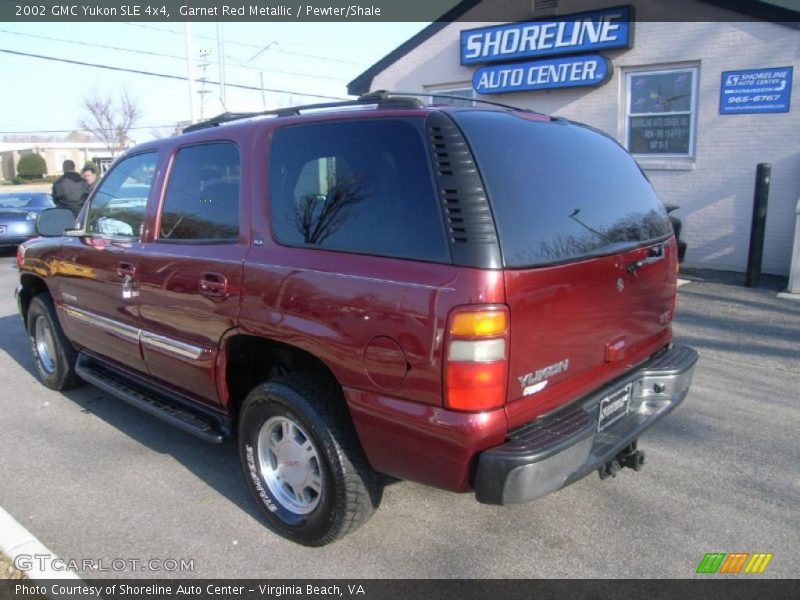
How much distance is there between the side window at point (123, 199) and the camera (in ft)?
13.4

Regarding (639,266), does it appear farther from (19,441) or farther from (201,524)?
(19,441)

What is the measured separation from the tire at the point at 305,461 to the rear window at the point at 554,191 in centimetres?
107

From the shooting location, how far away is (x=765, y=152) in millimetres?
9016

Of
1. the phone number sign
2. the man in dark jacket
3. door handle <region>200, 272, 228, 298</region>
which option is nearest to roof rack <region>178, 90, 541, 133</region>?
door handle <region>200, 272, 228, 298</region>

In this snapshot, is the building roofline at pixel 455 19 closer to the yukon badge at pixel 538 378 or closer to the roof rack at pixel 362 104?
the roof rack at pixel 362 104

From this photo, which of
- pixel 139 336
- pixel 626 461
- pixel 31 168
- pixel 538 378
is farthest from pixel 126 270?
pixel 31 168

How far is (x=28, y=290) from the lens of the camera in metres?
5.57

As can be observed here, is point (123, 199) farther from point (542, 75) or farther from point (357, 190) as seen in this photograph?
point (542, 75)

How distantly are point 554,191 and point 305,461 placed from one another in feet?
5.46

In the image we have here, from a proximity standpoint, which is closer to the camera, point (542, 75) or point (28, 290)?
point (28, 290)

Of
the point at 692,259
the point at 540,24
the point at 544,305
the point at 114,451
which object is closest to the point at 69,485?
the point at 114,451

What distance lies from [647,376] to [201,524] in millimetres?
2374

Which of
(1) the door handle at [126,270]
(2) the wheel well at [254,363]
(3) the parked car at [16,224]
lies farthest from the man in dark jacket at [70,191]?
(2) the wheel well at [254,363]

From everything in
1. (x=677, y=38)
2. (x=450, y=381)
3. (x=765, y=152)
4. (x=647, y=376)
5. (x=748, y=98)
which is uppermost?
(x=677, y=38)
